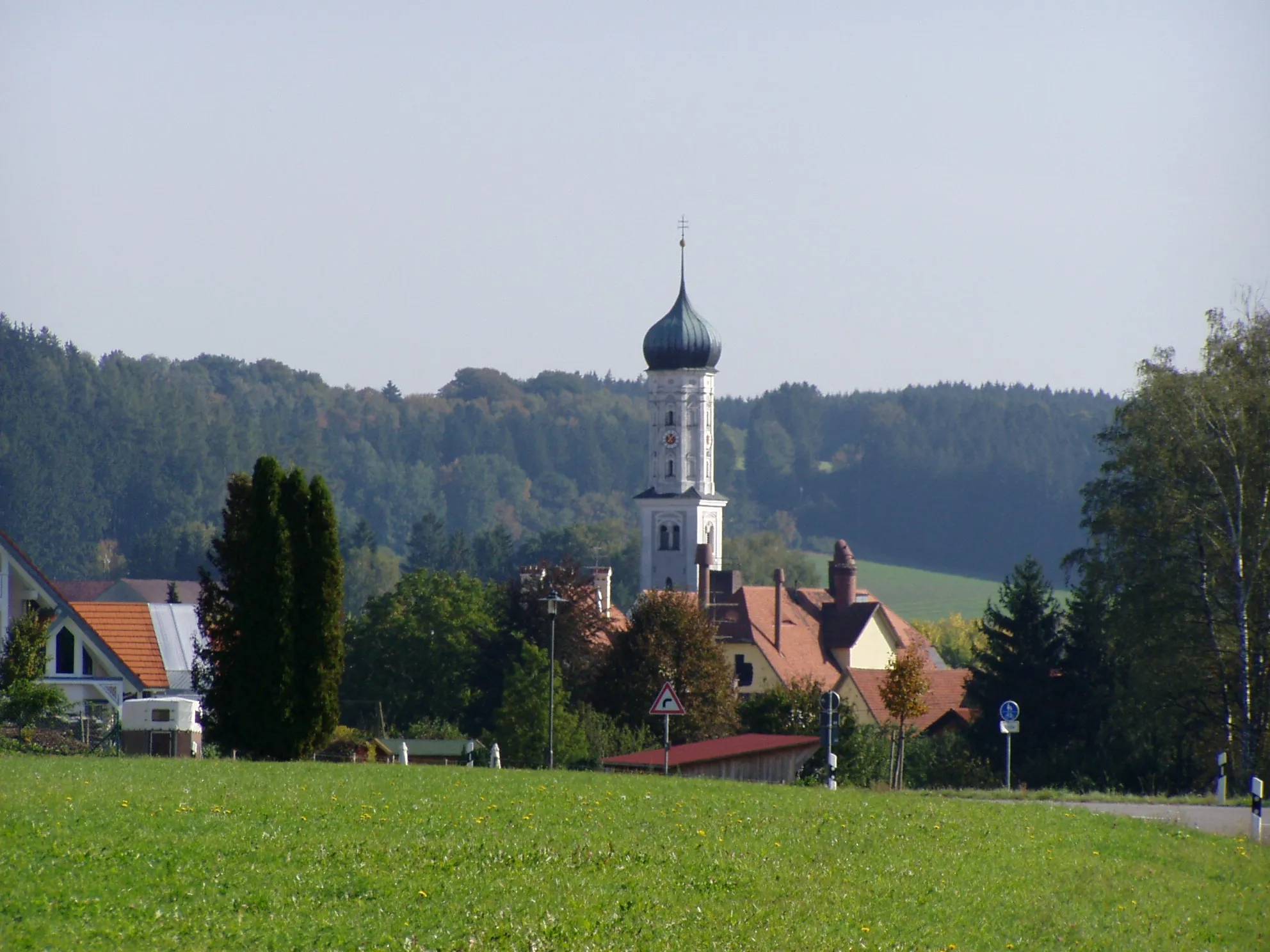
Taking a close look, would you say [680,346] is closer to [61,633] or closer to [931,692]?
[931,692]

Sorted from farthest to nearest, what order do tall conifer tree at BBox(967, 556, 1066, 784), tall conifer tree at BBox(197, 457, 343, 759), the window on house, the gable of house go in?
tall conifer tree at BBox(967, 556, 1066, 784), the window on house, the gable of house, tall conifer tree at BBox(197, 457, 343, 759)

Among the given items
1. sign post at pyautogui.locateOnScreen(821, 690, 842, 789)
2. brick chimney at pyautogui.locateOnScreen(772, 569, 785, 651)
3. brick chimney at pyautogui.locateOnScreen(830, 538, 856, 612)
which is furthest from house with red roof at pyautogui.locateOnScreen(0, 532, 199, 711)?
brick chimney at pyautogui.locateOnScreen(830, 538, 856, 612)

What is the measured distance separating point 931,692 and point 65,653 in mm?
42037

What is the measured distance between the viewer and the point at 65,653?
4125 centimetres

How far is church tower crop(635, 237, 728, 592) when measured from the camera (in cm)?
11462

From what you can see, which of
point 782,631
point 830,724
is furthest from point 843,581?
point 830,724

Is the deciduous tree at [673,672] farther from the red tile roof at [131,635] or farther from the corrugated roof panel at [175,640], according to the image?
the red tile roof at [131,635]

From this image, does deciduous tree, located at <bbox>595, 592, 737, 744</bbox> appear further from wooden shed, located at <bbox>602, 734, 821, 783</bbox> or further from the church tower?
the church tower

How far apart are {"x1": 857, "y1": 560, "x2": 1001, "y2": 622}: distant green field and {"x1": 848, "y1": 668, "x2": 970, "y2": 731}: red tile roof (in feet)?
216

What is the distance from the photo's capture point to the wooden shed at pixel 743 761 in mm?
30797

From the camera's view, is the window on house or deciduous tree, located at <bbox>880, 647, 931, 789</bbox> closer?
the window on house

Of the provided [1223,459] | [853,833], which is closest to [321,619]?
[853,833]

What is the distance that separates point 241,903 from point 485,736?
4596cm

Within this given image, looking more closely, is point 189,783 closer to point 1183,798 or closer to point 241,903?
point 241,903
